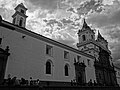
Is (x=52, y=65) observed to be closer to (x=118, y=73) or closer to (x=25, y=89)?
(x=25, y=89)

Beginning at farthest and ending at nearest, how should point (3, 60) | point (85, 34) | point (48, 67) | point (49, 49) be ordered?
point (85, 34) < point (49, 49) < point (48, 67) < point (3, 60)

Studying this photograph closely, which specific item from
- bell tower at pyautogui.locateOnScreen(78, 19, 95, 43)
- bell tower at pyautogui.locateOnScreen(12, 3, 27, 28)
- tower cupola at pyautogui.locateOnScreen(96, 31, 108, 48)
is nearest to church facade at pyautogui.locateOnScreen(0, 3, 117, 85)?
bell tower at pyautogui.locateOnScreen(12, 3, 27, 28)

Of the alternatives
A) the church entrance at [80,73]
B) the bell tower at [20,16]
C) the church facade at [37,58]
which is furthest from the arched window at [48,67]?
the bell tower at [20,16]

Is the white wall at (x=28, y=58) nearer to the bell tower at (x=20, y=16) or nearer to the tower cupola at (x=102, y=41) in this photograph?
the bell tower at (x=20, y=16)

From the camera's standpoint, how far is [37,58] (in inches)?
752

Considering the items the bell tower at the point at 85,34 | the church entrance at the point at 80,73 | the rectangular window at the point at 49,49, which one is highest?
the bell tower at the point at 85,34

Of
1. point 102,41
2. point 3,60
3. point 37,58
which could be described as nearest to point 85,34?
point 102,41

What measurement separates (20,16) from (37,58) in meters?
15.1

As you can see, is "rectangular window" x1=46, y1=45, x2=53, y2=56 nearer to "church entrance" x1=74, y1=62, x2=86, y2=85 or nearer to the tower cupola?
"church entrance" x1=74, y1=62, x2=86, y2=85

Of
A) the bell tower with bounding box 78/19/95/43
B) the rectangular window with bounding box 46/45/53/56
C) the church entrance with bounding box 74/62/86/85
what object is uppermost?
the bell tower with bounding box 78/19/95/43

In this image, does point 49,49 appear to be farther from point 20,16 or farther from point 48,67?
point 20,16

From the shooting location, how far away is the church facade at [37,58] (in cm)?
1593

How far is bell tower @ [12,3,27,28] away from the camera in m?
28.7

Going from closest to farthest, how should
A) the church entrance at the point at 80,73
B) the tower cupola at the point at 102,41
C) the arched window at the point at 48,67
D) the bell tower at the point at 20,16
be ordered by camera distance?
the arched window at the point at 48,67
the church entrance at the point at 80,73
the bell tower at the point at 20,16
the tower cupola at the point at 102,41
